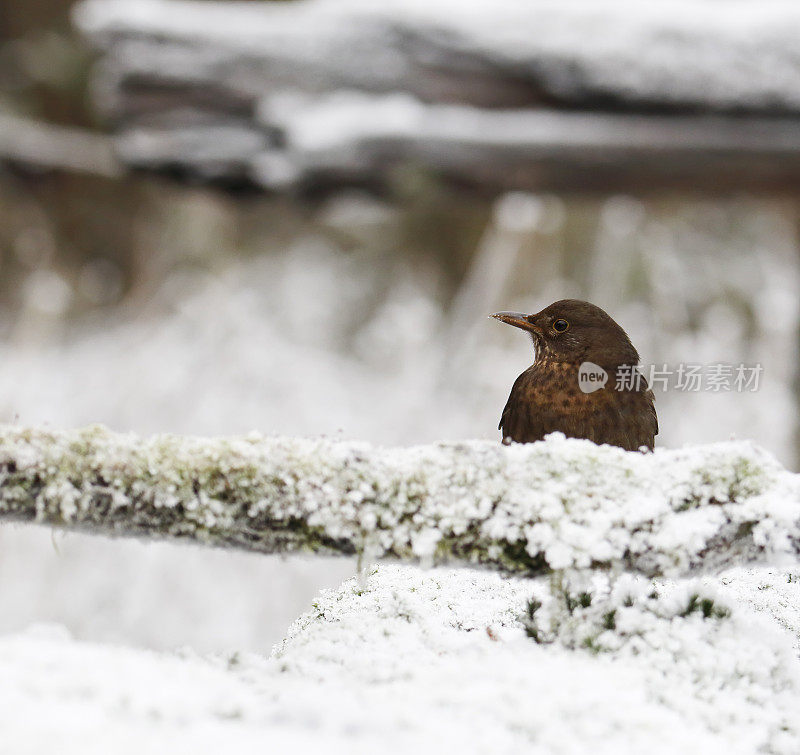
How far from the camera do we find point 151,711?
943mm

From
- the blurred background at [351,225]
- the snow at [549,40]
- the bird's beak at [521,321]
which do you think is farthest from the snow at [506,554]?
the snow at [549,40]

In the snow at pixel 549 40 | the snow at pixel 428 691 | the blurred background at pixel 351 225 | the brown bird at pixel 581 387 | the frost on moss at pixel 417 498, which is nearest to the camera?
the snow at pixel 428 691

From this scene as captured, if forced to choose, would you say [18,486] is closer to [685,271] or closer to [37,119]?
[685,271]

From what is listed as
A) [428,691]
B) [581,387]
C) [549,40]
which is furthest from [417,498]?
[549,40]

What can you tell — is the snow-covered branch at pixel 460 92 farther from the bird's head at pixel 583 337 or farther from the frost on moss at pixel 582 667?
the frost on moss at pixel 582 667

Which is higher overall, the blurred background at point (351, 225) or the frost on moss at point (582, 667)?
the blurred background at point (351, 225)

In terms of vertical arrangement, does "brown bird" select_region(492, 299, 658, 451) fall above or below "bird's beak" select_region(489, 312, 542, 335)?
below

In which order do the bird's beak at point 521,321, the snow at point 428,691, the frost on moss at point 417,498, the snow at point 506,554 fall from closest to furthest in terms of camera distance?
the snow at point 428,691 < the snow at point 506,554 < the frost on moss at point 417,498 < the bird's beak at point 521,321

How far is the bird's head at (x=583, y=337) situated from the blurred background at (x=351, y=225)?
2.30m

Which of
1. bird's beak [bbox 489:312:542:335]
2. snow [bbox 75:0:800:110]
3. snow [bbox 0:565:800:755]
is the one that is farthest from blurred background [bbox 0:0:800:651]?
snow [bbox 0:565:800:755]

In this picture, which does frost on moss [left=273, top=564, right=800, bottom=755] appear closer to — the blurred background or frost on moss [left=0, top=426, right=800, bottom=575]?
frost on moss [left=0, top=426, right=800, bottom=575]

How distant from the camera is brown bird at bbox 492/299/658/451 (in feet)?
5.05

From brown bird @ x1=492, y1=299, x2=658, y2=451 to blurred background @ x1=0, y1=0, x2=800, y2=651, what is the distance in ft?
7.45

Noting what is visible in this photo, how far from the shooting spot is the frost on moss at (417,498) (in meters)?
1.15
